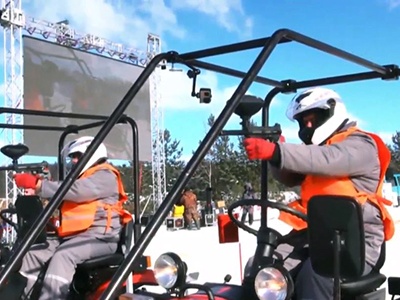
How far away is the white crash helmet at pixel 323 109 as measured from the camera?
3281 millimetres

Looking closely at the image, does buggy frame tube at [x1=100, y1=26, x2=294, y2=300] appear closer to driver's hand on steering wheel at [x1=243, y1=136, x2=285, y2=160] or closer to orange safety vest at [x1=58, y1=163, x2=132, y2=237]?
driver's hand on steering wheel at [x1=243, y1=136, x2=285, y2=160]

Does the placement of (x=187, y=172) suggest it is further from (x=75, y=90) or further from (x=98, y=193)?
(x=75, y=90)

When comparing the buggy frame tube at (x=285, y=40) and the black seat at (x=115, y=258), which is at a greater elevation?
the buggy frame tube at (x=285, y=40)

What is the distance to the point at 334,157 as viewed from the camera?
2.99 metres

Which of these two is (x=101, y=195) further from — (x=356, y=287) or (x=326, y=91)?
(x=356, y=287)

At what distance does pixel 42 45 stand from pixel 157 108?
6442mm

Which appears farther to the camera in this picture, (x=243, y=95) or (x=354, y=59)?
(x=354, y=59)

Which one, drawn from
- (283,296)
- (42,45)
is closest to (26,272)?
(283,296)

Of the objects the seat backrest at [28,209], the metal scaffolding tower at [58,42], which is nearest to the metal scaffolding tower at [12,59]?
the metal scaffolding tower at [58,42]

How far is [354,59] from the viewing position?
3.26 m

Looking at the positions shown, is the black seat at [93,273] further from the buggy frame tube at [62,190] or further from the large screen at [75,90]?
the large screen at [75,90]

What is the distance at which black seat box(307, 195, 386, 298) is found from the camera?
A: 2.28 m

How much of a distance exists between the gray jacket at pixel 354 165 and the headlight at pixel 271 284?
499 millimetres

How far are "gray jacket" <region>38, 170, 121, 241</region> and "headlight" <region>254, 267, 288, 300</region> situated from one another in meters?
2.19
